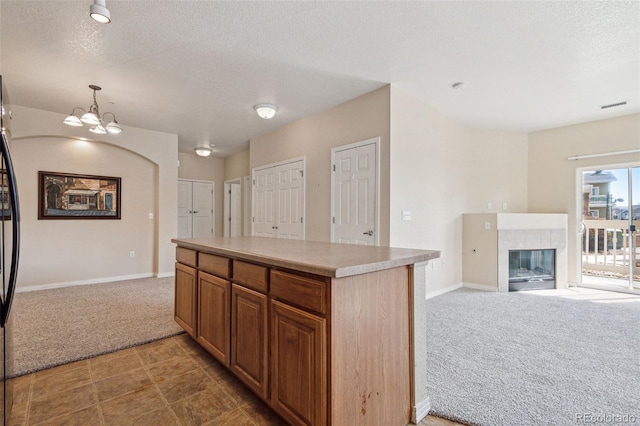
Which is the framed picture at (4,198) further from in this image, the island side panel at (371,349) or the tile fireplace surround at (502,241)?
the tile fireplace surround at (502,241)

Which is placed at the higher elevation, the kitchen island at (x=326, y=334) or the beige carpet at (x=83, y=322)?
the kitchen island at (x=326, y=334)

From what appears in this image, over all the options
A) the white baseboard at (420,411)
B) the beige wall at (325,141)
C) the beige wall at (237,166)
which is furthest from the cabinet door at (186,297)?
the beige wall at (237,166)

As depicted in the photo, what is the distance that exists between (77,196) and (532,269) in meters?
7.36

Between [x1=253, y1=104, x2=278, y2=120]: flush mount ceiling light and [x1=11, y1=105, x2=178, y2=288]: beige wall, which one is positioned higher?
[x1=253, y1=104, x2=278, y2=120]: flush mount ceiling light

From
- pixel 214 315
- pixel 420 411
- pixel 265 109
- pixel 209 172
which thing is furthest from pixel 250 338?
pixel 209 172

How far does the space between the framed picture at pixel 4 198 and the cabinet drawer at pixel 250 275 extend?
1089 mm

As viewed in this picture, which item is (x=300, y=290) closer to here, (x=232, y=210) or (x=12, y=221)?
(x=12, y=221)

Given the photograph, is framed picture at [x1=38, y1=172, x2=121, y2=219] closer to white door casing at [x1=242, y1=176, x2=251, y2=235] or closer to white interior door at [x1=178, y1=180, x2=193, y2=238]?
white interior door at [x1=178, y1=180, x2=193, y2=238]

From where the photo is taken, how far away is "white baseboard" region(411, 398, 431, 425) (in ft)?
5.39

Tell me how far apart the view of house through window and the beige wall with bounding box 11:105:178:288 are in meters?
7.18

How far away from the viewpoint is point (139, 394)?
1902mm

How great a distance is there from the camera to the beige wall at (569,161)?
446cm

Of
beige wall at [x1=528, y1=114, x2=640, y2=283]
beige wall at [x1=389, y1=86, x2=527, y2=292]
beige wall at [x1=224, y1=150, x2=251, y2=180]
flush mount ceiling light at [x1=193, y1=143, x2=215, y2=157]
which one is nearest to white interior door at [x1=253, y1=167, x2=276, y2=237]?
beige wall at [x1=224, y1=150, x2=251, y2=180]

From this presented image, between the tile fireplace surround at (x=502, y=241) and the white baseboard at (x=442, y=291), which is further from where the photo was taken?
the tile fireplace surround at (x=502, y=241)
